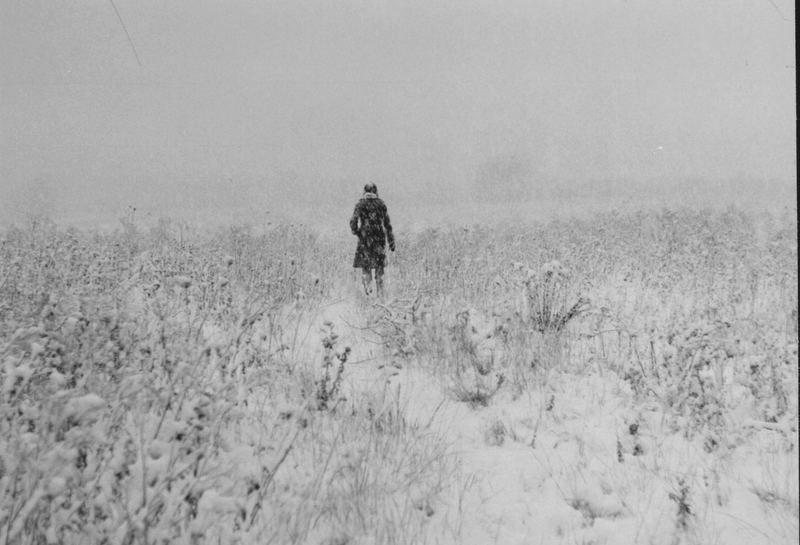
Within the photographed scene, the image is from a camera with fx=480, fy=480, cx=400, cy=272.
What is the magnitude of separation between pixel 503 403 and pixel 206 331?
3.06 metres

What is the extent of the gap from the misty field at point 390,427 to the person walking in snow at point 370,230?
1613 mm

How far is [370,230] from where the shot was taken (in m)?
7.02

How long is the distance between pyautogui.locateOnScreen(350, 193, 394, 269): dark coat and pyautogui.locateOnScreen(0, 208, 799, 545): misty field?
5.36 ft

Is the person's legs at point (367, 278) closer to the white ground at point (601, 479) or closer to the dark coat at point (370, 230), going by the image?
the dark coat at point (370, 230)

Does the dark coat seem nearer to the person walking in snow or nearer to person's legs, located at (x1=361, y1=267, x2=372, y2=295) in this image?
the person walking in snow

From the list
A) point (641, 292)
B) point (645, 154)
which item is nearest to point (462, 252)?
point (641, 292)

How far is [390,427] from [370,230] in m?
4.31

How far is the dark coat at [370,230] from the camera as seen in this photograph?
6996 millimetres

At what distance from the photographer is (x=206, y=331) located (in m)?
4.90

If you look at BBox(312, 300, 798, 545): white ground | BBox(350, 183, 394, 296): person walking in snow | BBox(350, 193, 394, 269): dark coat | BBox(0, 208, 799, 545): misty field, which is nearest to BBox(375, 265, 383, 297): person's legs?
BBox(350, 183, 394, 296): person walking in snow

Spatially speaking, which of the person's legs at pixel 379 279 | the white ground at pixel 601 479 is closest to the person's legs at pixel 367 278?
the person's legs at pixel 379 279

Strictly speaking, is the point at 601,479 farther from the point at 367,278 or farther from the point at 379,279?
the point at 367,278

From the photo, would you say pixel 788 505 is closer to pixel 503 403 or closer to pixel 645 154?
pixel 503 403

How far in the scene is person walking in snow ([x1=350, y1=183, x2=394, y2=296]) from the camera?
23.0 ft
